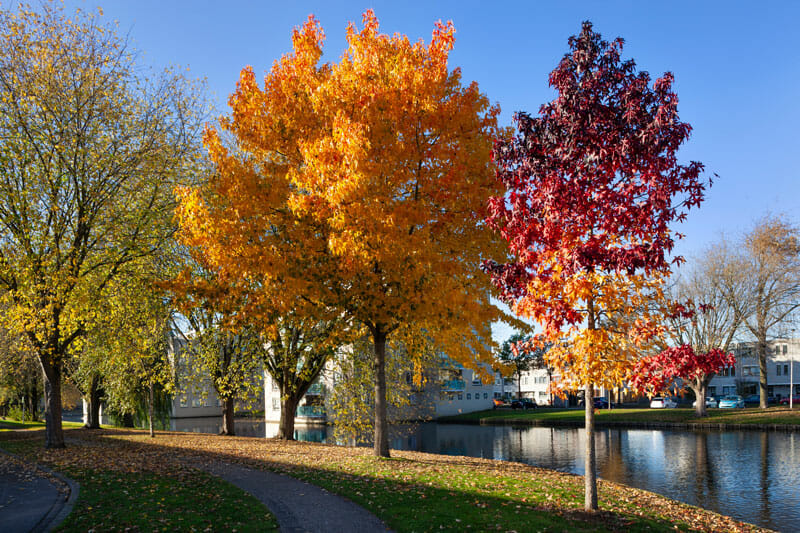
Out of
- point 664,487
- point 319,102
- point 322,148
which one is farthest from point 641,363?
point 664,487

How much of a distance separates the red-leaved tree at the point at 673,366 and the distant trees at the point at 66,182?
1709 cm

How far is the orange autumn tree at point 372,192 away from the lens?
14211mm

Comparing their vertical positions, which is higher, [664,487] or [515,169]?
[515,169]

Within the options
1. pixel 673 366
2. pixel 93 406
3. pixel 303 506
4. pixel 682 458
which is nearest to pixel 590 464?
pixel 673 366

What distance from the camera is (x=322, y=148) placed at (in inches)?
545

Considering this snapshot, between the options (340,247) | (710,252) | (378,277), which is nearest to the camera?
(340,247)

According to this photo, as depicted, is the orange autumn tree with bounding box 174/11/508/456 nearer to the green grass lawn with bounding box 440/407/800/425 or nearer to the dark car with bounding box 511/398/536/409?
the green grass lawn with bounding box 440/407/800/425

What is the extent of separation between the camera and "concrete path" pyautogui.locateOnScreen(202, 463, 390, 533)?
9.18 metres

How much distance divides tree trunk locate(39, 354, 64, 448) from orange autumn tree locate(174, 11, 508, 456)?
29.7 feet

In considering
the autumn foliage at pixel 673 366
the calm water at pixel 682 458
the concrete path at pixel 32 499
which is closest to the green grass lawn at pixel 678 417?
the calm water at pixel 682 458

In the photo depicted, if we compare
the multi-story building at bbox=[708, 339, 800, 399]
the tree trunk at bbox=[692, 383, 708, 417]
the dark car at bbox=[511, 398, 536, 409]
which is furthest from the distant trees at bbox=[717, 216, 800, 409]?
the multi-story building at bbox=[708, 339, 800, 399]

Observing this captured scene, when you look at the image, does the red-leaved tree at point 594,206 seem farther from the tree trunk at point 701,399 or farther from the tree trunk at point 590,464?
the tree trunk at point 701,399

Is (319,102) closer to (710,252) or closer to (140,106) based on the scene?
(140,106)

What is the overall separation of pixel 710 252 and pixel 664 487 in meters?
33.9
